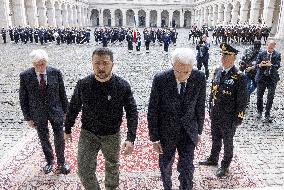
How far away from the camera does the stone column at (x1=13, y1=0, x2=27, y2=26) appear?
30312mm

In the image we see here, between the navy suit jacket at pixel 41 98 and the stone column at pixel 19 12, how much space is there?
2943 centimetres

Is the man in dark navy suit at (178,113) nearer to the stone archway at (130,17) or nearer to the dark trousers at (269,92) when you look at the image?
the dark trousers at (269,92)

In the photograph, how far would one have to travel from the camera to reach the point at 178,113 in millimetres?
3299

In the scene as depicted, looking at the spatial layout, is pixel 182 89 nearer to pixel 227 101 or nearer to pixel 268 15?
pixel 227 101

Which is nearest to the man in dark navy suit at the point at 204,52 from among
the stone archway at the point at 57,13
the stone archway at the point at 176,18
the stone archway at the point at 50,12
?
the stone archway at the point at 50,12

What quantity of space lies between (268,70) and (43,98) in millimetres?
4563

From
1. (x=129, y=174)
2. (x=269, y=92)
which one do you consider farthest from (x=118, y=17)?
(x=129, y=174)

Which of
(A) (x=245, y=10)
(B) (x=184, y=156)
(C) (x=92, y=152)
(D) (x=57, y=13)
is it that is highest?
(D) (x=57, y=13)

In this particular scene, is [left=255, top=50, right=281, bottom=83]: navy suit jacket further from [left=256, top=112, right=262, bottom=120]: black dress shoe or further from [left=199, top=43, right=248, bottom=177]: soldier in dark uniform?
[left=199, top=43, right=248, bottom=177]: soldier in dark uniform

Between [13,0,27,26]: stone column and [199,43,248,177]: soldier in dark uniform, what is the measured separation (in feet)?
99.3

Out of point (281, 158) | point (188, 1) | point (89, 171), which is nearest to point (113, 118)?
point (89, 171)

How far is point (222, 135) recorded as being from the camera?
431 cm

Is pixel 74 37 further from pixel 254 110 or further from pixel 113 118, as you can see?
pixel 113 118

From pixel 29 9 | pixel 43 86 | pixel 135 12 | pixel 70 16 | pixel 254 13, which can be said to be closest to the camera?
pixel 43 86
